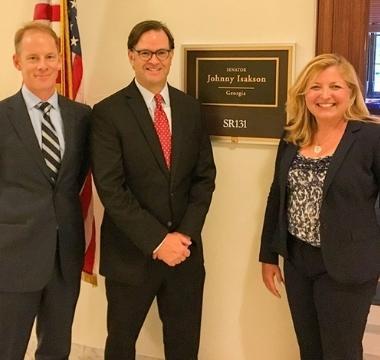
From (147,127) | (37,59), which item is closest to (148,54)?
(147,127)

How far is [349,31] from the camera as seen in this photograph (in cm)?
219

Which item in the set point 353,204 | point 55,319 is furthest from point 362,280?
point 55,319

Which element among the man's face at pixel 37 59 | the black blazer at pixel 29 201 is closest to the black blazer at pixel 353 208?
the black blazer at pixel 29 201

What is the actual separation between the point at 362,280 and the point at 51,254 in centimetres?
106

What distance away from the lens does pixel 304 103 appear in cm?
195

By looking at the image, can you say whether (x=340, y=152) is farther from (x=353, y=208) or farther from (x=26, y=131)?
(x=26, y=131)

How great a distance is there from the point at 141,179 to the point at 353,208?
0.76 meters

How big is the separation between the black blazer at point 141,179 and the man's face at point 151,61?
82 millimetres

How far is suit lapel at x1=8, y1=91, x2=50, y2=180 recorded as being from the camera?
1.88m

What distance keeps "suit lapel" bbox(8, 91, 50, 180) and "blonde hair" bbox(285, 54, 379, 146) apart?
2.85 ft

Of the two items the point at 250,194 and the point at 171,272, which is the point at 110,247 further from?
the point at 250,194

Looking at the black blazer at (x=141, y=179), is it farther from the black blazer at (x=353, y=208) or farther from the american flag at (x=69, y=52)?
the black blazer at (x=353, y=208)

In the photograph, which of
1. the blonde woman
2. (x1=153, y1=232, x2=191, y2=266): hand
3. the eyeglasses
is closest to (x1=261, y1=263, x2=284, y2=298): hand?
the blonde woman

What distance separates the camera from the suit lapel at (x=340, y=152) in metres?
1.80
